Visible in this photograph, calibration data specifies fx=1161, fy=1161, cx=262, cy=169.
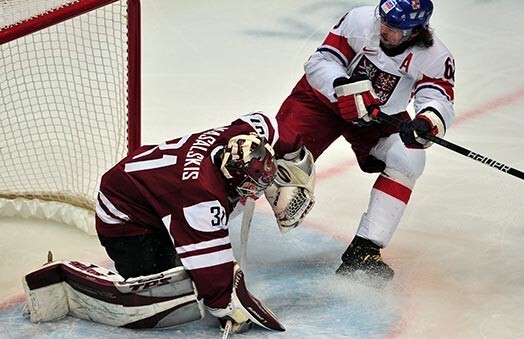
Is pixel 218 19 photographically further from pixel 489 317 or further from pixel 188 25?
pixel 489 317

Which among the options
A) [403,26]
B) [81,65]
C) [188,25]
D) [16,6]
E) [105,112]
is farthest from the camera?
[188,25]

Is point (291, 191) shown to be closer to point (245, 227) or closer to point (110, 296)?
point (245, 227)

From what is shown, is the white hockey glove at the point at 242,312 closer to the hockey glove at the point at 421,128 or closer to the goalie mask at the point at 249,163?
the goalie mask at the point at 249,163

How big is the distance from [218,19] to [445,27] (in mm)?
1072

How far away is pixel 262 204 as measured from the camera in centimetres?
411

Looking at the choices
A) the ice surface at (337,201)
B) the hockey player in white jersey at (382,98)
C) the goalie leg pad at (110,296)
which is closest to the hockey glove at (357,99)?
Answer: the hockey player in white jersey at (382,98)

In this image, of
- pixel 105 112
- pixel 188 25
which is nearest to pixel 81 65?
pixel 105 112

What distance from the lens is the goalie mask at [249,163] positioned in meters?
3.00

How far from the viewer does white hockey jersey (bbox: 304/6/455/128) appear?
351 centimetres

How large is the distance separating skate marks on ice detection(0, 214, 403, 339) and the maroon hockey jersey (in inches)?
9.8

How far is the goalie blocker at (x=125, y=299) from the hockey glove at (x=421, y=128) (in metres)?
0.67

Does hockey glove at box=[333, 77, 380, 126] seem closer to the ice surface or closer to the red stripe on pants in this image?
the red stripe on pants

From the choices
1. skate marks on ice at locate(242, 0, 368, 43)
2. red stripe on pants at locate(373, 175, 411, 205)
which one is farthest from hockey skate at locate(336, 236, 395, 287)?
skate marks on ice at locate(242, 0, 368, 43)

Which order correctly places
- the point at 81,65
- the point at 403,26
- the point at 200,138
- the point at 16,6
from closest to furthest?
1. the point at 200,138
2. the point at 403,26
3. the point at 16,6
4. the point at 81,65
